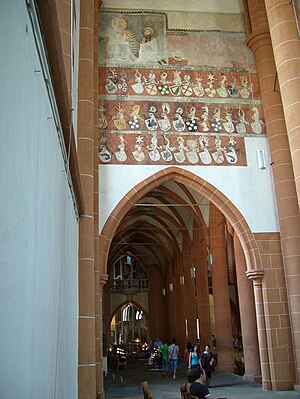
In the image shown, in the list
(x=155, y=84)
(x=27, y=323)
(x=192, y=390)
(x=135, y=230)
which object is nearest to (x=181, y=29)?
(x=155, y=84)

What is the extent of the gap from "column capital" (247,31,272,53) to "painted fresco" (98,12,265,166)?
0.43 meters

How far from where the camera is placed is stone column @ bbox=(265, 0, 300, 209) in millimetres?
10020

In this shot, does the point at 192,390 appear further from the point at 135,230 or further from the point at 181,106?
the point at 135,230

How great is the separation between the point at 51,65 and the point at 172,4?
39.6 feet

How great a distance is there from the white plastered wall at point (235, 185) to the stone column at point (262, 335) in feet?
4.11

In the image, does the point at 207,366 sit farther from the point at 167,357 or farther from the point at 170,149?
the point at 167,357

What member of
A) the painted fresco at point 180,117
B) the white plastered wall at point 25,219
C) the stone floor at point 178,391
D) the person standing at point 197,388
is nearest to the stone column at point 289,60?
the painted fresco at point 180,117

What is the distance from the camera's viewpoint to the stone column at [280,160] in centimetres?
1155

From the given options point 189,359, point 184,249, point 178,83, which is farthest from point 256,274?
point 184,249

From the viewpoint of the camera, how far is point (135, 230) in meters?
28.0

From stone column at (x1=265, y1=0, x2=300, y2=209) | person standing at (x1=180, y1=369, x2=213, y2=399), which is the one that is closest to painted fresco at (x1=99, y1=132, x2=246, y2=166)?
stone column at (x1=265, y1=0, x2=300, y2=209)

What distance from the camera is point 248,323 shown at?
46.1ft

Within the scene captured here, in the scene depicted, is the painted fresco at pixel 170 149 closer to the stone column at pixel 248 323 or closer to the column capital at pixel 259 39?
the column capital at pixel 259 39

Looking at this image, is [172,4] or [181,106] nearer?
[181,106]
